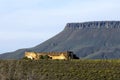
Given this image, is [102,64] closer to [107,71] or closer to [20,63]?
[107,71]

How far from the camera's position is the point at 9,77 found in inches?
1821

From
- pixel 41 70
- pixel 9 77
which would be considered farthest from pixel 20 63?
pixel 9 77

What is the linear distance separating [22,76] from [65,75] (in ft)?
12.9

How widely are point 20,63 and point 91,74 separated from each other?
811 cm

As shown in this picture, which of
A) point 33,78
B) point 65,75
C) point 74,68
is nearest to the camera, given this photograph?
point 33,78

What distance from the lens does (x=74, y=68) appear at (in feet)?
167

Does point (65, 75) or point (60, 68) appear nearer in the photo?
point (65, 75)

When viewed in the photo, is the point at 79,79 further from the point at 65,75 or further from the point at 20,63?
the point at 20,63

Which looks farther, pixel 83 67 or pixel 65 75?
pixel 83 67

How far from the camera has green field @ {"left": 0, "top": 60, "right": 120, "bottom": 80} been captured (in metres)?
47.0

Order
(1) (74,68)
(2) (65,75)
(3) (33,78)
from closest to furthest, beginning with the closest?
(3) (33,78) → (2) (65,75) → (1) (74,68)

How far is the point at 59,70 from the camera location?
165 feet

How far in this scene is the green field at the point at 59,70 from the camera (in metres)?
47.0

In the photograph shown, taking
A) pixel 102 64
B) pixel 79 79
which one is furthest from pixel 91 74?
pixel 102 64
